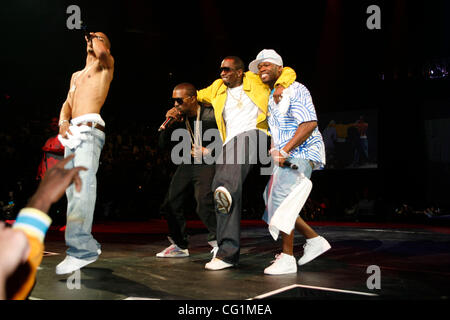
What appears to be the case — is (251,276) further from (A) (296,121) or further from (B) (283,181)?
(A) (296,121)

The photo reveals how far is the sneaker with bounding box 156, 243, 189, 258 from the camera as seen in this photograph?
3.61 metres

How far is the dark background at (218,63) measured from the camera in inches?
365

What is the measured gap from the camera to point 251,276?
2.71m

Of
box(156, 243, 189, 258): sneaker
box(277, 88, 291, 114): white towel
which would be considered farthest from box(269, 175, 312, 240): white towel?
box(156, 243, 189, 258): sneaker

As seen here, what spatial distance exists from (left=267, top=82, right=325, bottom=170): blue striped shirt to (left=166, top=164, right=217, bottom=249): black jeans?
78 cm

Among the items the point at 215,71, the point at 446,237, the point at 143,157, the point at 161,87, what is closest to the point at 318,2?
the point at 215,71

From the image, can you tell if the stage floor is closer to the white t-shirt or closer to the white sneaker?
the white sneaker

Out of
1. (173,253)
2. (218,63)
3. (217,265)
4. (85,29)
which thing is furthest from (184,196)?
(218,63)

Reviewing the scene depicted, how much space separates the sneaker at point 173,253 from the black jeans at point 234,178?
0.69m

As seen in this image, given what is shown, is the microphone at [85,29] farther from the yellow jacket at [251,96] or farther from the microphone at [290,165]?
the microphone at [290,165]

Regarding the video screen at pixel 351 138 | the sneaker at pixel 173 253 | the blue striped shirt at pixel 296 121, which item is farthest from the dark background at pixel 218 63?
the blue striped shirt at pixel 296 121

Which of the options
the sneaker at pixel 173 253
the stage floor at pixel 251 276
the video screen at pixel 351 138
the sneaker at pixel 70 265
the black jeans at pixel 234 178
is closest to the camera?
the stage floor at pixel 251 276

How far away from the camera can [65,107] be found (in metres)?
3.02
